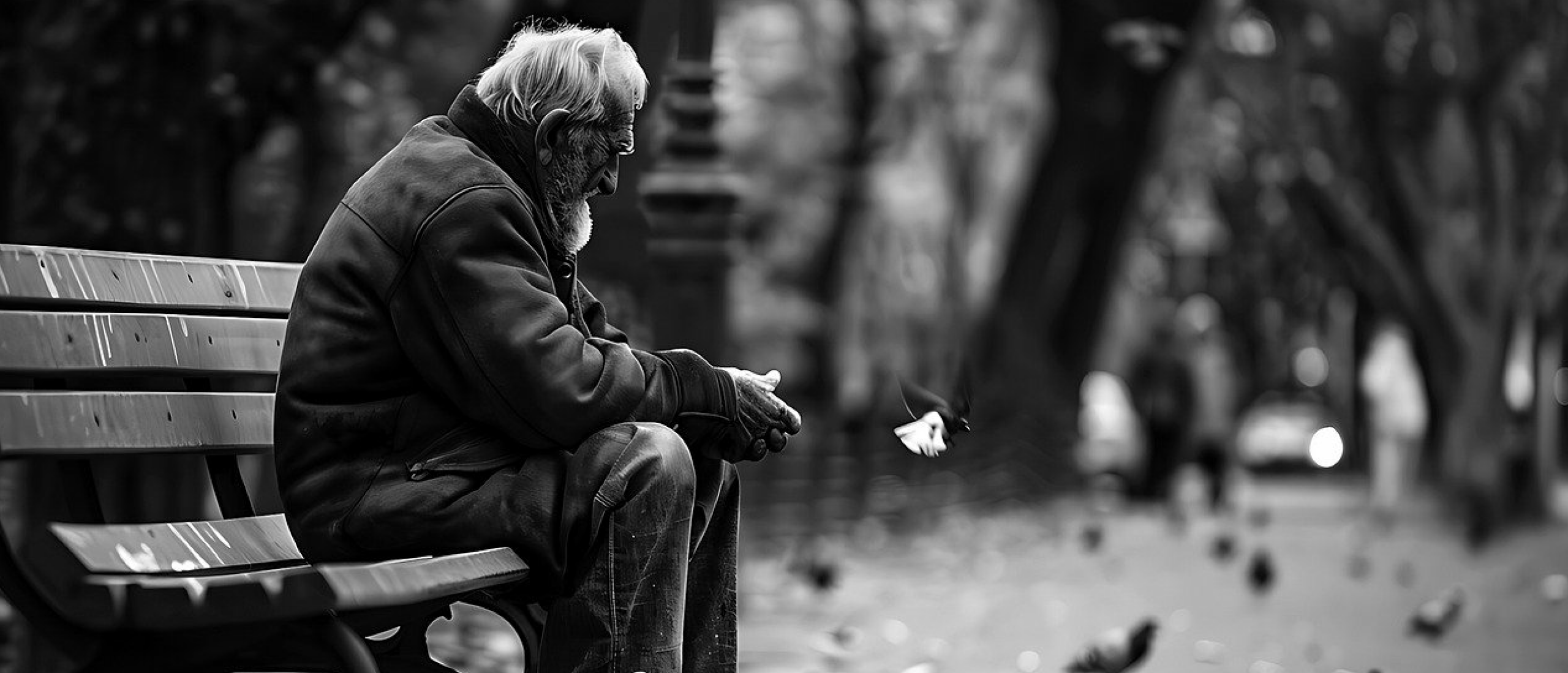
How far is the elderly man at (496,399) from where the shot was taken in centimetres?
389

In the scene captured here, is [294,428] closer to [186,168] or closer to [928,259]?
[186,168]

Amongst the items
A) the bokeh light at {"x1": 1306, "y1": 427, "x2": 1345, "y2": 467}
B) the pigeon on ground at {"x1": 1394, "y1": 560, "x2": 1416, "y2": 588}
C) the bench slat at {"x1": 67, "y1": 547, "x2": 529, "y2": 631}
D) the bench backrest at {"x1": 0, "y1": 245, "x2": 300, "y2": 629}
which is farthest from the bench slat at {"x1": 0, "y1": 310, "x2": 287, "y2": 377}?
the bokeh light at {"x1": 1306, "y1": 427, "x2": 1345, "y2": 467}

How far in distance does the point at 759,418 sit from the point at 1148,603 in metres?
6.93

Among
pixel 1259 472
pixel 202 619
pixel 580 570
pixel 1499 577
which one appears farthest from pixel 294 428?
pixel 1259 472

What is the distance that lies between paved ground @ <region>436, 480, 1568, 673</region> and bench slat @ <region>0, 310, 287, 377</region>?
3.17 m

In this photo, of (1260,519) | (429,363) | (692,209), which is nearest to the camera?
(429,363)

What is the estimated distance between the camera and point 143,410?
13.1ft

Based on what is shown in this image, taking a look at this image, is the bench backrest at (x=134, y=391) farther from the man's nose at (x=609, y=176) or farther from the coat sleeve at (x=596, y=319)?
the man's nose at (x=609, y=176)

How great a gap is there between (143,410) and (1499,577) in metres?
10.3

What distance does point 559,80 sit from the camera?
165 inches

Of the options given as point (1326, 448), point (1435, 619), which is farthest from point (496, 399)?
point (1326, 448)

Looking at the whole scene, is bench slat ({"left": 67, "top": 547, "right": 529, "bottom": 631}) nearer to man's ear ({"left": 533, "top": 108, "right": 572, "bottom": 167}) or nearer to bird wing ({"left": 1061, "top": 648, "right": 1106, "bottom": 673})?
man's ear ({"left": 533, "top": 108, "right": 572, "bottom": 167})

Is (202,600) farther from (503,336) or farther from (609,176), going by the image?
(609,176)

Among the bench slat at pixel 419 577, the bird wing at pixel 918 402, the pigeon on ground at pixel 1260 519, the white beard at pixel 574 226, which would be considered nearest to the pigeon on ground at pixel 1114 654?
the bird wing at pixel 918 402
